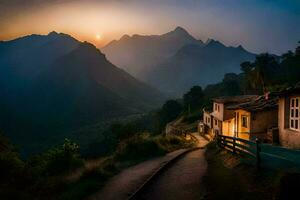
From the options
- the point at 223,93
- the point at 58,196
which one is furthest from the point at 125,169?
the point at 223,93

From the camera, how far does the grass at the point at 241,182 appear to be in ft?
38.4

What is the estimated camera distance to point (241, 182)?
1370 cm

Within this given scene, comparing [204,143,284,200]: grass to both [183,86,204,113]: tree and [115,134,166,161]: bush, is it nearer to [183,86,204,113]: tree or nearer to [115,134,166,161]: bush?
[115,134,166,161]: bush

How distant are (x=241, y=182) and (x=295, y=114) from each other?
10.7 metres

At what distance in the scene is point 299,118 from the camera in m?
21.8

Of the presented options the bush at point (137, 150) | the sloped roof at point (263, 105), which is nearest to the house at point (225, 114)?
the sloped roof at point (263, 105)

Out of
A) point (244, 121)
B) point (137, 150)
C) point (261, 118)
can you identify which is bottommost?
point (137, 150)

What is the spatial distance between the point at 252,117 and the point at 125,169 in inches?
614

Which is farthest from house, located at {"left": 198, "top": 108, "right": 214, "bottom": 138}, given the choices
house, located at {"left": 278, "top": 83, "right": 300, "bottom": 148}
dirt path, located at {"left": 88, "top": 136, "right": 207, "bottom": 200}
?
dirt path, located at {"left": 88, "top": 136, "right": 207, "bottom": 200}

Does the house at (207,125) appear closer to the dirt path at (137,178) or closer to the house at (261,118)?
the house at (261,118)

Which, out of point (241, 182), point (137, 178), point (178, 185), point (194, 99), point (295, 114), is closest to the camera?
point (241, 182)

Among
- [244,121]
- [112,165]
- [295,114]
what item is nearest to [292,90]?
[295,114]

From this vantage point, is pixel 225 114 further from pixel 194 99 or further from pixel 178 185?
pixel 194 99

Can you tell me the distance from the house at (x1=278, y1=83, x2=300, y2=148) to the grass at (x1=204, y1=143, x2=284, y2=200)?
6623 mm
